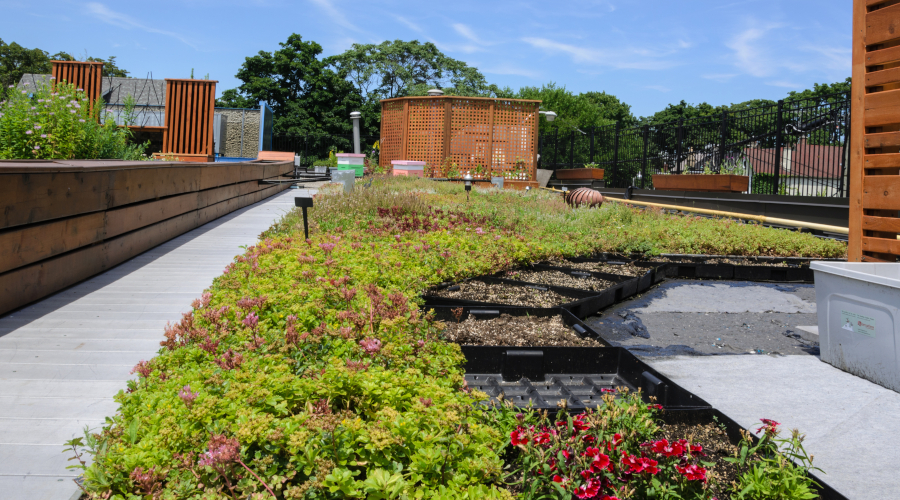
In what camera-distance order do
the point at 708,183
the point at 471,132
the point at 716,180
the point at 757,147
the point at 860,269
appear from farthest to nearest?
1. the point at 471,132
2. the point at 757,147
3. the point at 708,183
4. the point at 716,180
5. the point at 860,269

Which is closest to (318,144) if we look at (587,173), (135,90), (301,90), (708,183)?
(301,90)

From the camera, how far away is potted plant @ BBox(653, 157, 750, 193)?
1311cm

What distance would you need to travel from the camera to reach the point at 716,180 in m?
13.4

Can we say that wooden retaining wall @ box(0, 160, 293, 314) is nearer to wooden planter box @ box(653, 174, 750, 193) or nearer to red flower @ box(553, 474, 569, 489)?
red flower @ box(553, 474, 569, 489)

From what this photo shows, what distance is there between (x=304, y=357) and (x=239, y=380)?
43 centimetres

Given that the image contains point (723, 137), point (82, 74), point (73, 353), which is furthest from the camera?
point (82, 74)

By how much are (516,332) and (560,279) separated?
7.16 feet

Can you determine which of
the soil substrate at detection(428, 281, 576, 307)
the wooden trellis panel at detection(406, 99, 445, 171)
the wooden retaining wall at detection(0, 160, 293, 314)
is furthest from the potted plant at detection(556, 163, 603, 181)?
the soil substrate at detection(428, 281, 576, 307)

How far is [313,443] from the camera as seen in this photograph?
1.73 meters

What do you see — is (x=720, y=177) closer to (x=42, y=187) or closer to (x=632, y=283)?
(x=632, y=283)

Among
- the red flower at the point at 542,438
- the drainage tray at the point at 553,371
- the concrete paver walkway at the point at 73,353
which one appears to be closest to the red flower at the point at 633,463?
the red flower at the point at 542,438

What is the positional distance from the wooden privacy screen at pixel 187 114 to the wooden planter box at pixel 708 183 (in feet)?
48.3

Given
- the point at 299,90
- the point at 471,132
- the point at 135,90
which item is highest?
the point at 299,90

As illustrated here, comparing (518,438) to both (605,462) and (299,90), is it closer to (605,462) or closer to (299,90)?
(605,462)
